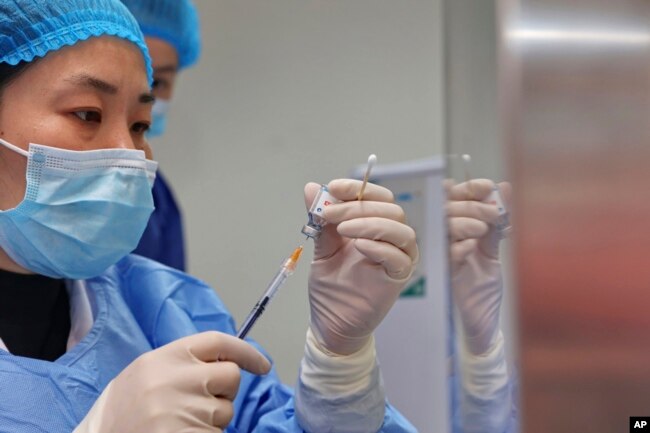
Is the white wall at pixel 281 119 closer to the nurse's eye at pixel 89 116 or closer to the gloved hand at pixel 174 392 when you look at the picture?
the nurse's eye at pixel 89 116

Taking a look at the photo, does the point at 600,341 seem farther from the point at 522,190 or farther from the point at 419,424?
the point at 419,424

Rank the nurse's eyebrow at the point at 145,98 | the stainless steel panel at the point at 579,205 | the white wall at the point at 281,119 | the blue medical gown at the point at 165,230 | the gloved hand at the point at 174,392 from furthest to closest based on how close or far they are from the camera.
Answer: the white wall at the point at 281,119 → the blue medical gown at the point at 165,230 → the nurse's eyebrow at the point at 145,98 → the gloved hand at the point at 174,392 → the stainless steel panel at the point at 579,205

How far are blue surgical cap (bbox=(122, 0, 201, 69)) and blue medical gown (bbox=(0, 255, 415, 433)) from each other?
808 mm

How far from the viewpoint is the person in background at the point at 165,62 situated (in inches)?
73.5

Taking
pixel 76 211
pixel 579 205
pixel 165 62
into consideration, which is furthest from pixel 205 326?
pixel 165 62

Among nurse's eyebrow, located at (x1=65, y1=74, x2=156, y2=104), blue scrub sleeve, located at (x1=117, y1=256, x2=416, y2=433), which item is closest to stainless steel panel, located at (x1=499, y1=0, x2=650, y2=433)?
blue scrub sleeve, located at (x1=117, y1=256, x2=416, y2=433)

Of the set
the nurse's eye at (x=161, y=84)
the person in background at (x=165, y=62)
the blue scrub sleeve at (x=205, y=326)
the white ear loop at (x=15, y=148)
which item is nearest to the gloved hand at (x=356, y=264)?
the blue scrub sleeve at (x=205, y=326)

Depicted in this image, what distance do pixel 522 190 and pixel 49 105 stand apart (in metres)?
0.78

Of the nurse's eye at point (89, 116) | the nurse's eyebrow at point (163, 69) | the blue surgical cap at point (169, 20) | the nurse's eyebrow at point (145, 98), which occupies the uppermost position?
the blue surgical cap at point (169, 20)

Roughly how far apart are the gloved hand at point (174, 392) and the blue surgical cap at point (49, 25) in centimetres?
46

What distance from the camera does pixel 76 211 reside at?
3.47ft

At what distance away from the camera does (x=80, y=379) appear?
1.00m

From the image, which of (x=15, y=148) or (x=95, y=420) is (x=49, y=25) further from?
(x=95, y=420)

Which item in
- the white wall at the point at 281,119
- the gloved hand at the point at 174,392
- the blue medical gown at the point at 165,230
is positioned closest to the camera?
the gloved hand at the point at 174,392
